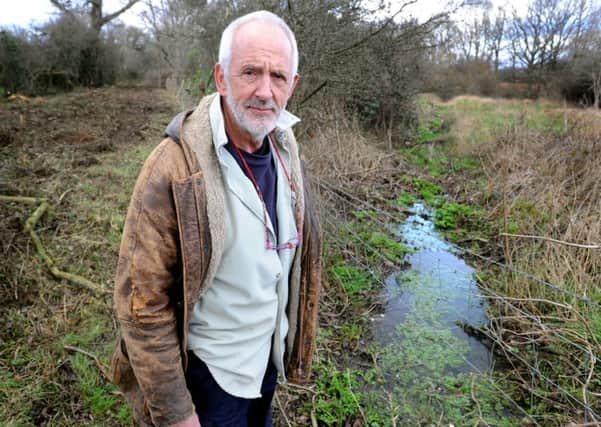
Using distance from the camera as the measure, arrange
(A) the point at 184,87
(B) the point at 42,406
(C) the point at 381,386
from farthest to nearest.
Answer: (A) the point at 184,87 < (C) the point at 381,386 < (B) the point at 42,406

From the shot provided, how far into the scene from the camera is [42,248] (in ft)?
13.1

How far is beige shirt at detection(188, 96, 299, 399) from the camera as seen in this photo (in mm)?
1466

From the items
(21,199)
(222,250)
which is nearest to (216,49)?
(21,199)

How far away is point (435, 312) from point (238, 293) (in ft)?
11.8

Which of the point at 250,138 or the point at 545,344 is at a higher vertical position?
the point at 250,138

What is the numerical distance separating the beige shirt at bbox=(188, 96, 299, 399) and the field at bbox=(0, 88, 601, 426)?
5.11 ft

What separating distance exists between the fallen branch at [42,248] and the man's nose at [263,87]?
291cm

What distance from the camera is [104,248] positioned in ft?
14.3

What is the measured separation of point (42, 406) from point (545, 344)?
4373 millimetres

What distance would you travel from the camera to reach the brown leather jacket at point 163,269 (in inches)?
50.9

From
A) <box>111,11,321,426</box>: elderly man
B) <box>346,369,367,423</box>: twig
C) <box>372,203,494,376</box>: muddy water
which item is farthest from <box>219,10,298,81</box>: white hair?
<box>372,203,494,376</box>: muddy water

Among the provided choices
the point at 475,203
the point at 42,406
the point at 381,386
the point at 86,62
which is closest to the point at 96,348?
the point at 42,406

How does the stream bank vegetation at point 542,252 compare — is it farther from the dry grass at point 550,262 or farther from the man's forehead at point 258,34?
the man's forehead at point 258,34

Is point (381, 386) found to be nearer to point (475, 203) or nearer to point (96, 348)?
point (96, 348)
